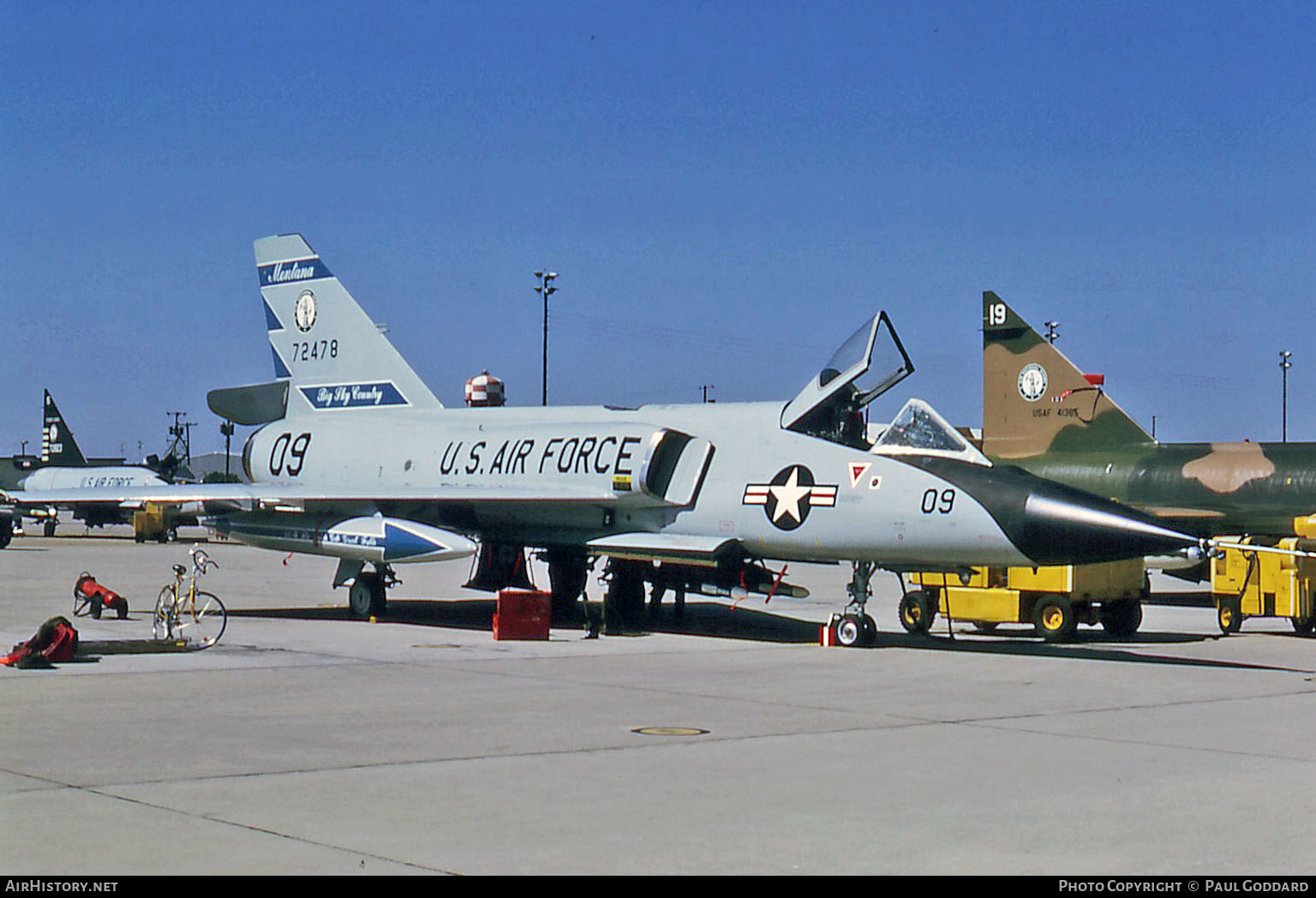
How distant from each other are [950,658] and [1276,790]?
7805 mm

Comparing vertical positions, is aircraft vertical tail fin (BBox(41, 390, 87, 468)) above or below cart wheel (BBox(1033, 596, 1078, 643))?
above

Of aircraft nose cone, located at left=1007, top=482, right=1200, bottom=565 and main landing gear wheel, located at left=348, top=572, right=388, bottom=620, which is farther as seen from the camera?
main landing gear wheel, located at left=348, top=572, right=388, bottom=620

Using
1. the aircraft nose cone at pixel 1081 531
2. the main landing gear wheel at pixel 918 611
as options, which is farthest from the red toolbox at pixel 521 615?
the aircraft nose cone at pixel 1081 531

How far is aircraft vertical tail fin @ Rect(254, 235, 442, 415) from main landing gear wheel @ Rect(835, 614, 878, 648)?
8.09 m

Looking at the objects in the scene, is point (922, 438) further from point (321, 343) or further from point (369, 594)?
point (321, 343)

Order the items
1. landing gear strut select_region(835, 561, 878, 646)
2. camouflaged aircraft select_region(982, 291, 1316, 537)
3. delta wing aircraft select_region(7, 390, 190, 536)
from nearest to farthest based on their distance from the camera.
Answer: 1. landing gear strut select_region(835, 561, 878, 646)
2. camouflaged aircraft select_region(982, 291, 1316, 537)
3. delta wing aircraft select_region(7, 390, 190, 536)

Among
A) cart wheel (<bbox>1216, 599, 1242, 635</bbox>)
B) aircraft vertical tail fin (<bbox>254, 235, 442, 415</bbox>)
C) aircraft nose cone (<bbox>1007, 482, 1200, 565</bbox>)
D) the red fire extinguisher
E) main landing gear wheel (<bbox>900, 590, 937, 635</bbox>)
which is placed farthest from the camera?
aircraft vertical tail fin (<bbox>254, 235, 442, 415</bbox>)

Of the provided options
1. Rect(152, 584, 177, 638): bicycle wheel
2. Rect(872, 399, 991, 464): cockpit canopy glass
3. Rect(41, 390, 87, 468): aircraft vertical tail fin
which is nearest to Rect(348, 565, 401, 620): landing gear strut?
Rect(152, 584, 177, 638): bicycle wheel

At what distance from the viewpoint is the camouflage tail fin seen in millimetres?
28766

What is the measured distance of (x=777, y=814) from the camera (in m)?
7.14

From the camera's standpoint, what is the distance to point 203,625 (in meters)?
17.2

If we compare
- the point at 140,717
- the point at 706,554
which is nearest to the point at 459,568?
the point at 706,554

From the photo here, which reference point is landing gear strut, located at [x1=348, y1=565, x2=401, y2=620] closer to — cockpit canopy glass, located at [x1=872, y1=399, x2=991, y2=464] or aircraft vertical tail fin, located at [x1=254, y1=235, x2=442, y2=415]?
aircraft vertical tail fin, located at [x1=254, y1=235, x2=442, y2=415]

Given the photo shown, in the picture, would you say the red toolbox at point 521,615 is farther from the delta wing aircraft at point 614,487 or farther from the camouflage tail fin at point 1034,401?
the camouflage tail fin at point 1034,401
